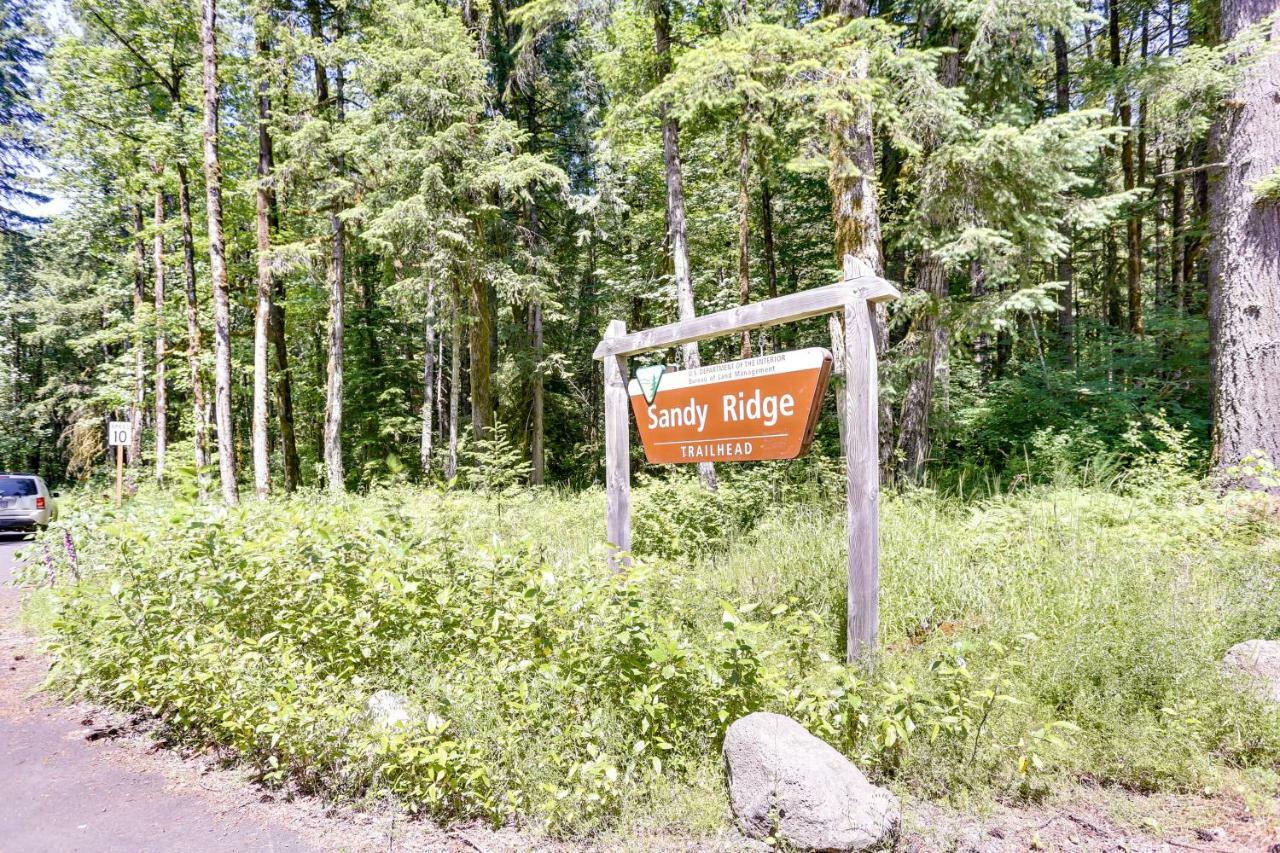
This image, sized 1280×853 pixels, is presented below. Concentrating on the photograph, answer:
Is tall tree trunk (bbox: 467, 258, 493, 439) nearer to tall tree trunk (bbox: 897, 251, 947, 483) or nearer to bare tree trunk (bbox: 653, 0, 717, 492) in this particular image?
bare tree trunk (bbox: 653, 0, 717, 492)

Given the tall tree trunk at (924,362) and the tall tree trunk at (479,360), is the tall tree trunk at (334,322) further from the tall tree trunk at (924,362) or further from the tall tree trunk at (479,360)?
Answer: the tall tree trunk at (924,362)

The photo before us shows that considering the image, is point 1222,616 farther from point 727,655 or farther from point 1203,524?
point 727,655

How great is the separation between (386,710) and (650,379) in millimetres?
2766

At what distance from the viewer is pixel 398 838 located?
287 cm

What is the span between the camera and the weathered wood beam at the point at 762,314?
351cm

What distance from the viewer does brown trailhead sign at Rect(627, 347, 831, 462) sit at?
367cm

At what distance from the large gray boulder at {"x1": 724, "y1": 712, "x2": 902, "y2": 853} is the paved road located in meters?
2.01

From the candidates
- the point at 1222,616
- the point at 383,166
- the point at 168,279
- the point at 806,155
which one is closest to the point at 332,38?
the point at 383,166

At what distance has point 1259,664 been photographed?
3.27 meters

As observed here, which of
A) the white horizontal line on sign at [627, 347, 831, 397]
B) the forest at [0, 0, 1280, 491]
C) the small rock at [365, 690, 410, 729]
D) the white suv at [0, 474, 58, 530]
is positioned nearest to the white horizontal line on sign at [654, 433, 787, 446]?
the white horizontal line on sign at [627, 347, 831, 397]

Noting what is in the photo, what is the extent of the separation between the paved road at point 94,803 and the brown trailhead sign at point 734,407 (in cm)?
305

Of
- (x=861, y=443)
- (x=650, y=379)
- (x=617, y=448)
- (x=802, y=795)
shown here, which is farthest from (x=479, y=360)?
(x=802, y=795)

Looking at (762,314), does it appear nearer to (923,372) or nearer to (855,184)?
(855,184)

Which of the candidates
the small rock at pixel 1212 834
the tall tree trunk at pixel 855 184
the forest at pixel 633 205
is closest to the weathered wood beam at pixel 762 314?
the forest at pixel 633 205
